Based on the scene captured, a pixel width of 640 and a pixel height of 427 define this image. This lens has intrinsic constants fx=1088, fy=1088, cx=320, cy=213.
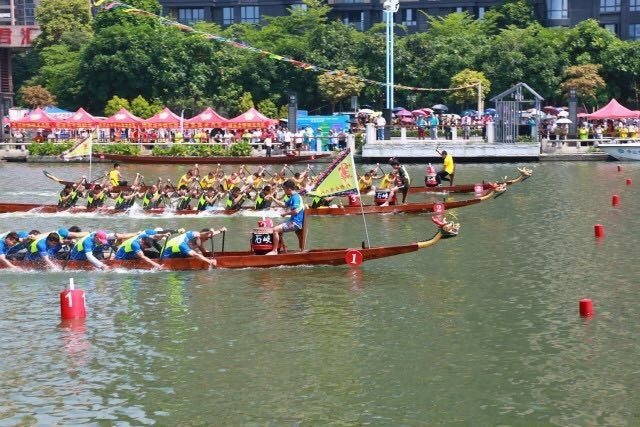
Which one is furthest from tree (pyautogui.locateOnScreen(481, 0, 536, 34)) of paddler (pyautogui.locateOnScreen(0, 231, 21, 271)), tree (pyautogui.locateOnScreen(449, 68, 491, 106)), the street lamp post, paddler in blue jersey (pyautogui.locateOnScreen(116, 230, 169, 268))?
paddler (pyautogui.locateOnScreen(0, 231, 21, 271))

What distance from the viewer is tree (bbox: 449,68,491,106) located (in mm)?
75250

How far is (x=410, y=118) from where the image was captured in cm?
7331

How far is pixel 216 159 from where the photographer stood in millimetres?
63375

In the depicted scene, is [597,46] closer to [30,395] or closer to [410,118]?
[410,118]

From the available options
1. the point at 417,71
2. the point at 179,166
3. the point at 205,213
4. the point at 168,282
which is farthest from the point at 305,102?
the point at 168,282

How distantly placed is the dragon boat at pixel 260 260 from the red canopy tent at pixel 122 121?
42.7 meters

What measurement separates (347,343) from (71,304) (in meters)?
5.95

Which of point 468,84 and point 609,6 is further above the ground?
point 609,6

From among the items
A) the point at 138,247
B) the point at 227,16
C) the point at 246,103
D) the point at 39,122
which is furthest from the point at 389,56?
the point at 138,247

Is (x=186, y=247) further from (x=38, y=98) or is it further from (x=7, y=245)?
(x=38, y=98)

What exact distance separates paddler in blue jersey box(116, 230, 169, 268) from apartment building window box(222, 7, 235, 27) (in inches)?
2892

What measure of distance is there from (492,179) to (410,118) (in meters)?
21.9

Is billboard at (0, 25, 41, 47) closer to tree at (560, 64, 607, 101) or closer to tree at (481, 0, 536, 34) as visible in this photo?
tree at (481, 0, 536, 34)

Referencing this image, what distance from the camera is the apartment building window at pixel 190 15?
9850cm
